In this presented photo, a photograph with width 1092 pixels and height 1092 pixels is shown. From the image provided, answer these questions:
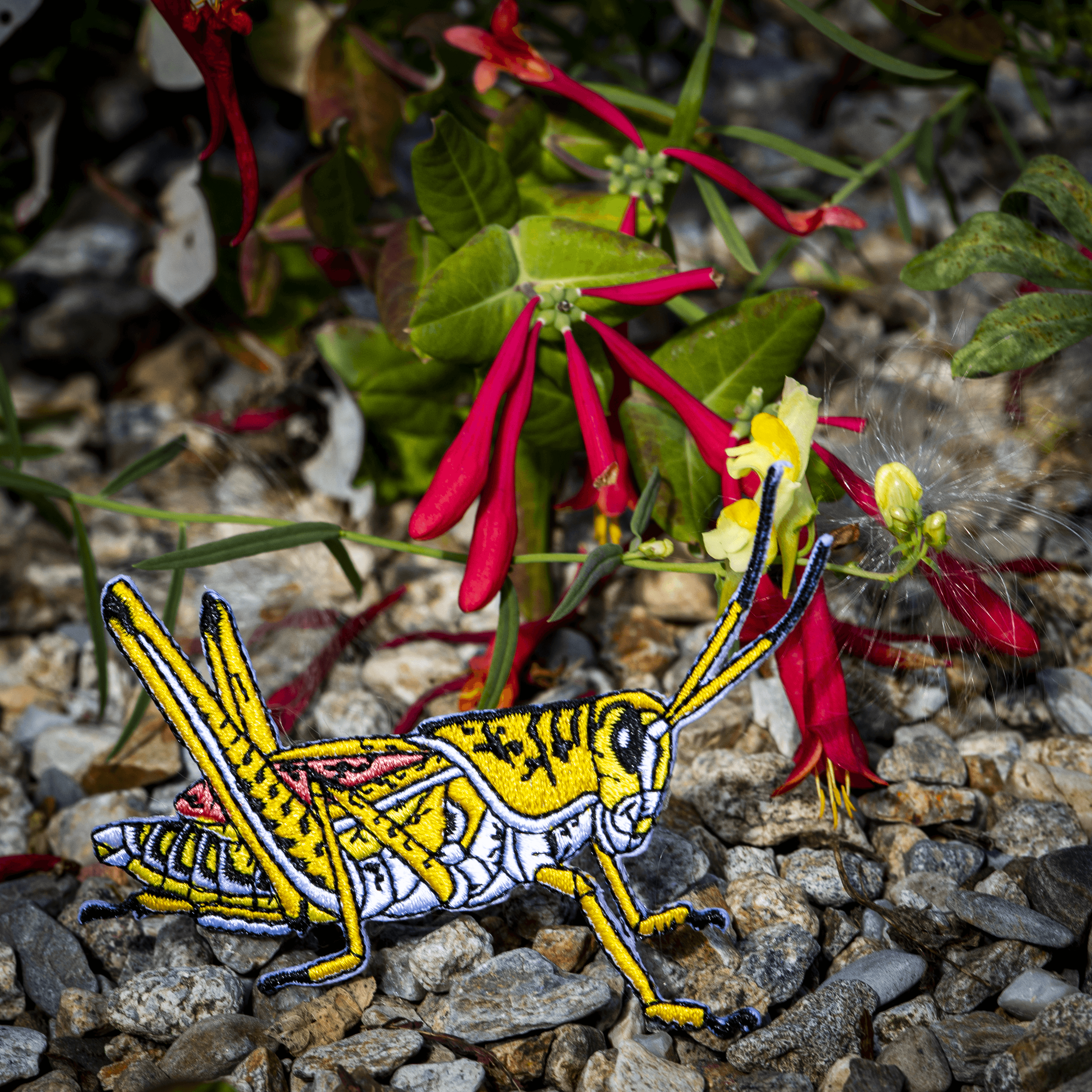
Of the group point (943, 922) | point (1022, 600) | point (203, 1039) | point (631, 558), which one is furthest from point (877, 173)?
point (203, 1039)

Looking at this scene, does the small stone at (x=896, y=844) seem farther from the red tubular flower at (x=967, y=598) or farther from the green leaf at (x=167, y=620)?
the green leaf at (x=167, y=620)

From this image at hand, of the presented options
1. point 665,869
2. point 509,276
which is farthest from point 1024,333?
point 665,869

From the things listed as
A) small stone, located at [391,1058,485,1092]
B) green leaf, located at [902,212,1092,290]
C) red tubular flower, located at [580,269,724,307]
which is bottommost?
small stone, located at [391,1058,485,1092]

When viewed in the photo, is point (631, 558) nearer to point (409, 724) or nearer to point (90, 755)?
point (409, 724)

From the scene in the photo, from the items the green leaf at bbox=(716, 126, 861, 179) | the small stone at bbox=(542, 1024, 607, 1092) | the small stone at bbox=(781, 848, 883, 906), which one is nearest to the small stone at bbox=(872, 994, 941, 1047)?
the small stone at bbox=(781, 848, 883, 906)

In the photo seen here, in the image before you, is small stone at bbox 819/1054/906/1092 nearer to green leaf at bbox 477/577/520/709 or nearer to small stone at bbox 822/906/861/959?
small stone at bbox 822/906/861/959

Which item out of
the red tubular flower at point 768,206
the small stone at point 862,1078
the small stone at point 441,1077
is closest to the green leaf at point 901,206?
the red tubular flower at point 768,206
